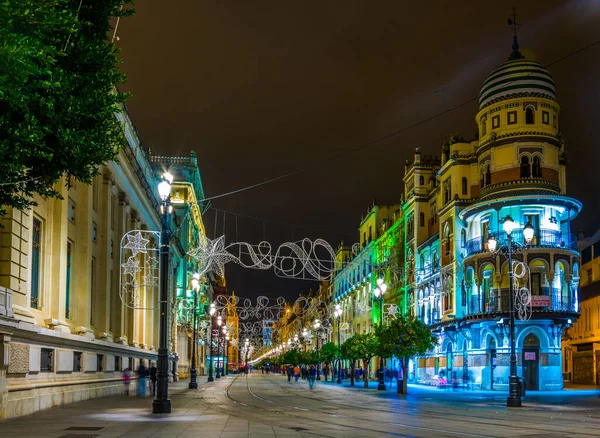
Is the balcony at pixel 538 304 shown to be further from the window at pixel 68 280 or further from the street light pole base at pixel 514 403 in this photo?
the window at pixel 68 280

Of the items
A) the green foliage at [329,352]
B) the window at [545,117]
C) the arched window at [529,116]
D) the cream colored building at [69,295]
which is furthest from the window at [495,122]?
the green foliage at [329,352]

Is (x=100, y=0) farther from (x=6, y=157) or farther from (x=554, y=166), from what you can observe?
(x=554, y=166)

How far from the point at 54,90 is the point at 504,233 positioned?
44908 mm

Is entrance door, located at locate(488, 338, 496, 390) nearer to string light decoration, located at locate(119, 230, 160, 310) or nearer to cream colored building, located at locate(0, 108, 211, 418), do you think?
string light decoration, located at locate(119, 230, 160, 310)

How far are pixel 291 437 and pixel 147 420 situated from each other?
6.26 metres

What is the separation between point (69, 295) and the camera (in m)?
33.6

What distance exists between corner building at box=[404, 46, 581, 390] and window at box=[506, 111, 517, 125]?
0.07m

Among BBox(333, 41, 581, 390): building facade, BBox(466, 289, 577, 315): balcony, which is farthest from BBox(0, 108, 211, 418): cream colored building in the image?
BBox(466, 289, 577, 315): balcony

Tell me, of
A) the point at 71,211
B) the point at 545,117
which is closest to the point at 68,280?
the point at 71,211

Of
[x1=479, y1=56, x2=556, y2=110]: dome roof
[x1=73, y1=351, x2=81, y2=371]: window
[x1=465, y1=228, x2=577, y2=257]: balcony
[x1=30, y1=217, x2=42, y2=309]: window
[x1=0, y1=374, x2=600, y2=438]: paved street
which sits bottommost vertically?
[x1=0, y1=374, x2=600, y2=438]: paved street

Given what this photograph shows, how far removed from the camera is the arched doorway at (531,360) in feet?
174

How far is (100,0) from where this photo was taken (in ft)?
46.0

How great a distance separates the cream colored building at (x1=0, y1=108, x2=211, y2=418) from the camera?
23.1 m

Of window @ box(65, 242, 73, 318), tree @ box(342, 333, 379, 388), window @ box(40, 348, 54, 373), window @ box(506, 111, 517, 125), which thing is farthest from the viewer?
tree @ box(342, 333, 379, 388)
